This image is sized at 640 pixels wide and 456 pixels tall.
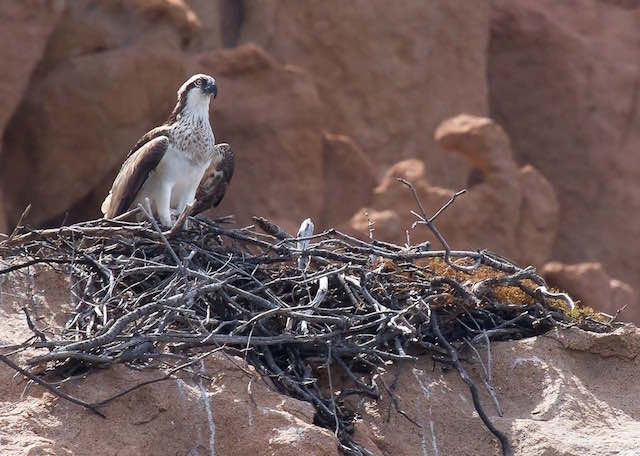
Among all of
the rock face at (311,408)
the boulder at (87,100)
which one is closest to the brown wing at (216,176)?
the rock face at (311,408)

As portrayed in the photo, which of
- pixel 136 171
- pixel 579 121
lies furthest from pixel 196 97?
pixel 579 121

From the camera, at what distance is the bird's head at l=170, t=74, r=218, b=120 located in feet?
26.1

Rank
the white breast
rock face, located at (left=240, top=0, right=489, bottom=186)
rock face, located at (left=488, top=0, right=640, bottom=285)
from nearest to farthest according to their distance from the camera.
Answer: the white breast < rock face, located at (left=240, top=0, right=489, bottom=186) < rock face, located at (left=488, top=0, right=640, bottom=285)

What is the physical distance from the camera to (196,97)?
316 inches

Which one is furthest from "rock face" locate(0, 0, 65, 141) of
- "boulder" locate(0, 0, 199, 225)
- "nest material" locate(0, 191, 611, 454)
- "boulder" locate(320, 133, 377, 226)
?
"nest material" locate(0, 191, 611, 454)

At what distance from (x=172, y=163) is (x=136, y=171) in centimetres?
23

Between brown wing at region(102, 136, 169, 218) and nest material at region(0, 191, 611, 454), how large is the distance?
1.02 meters

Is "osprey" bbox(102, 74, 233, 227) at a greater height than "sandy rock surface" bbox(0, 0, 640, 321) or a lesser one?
greater

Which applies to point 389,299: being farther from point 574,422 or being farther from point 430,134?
point 430,134

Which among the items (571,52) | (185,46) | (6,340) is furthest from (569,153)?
(6,340)

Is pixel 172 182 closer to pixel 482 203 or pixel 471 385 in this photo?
pixel 471 385

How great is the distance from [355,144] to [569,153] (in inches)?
121

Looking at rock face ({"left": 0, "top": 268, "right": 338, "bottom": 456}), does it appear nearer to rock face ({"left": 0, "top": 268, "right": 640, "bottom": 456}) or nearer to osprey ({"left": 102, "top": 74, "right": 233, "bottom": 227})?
rock face ({"left": 0, "top": 268, "right": 640, "bottom": 456})

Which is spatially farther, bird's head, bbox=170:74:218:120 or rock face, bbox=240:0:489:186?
rock face, bbox=240:0:489:186
